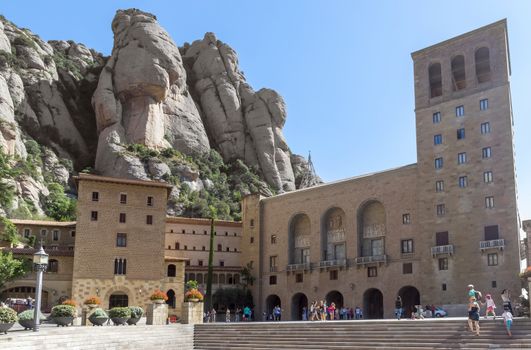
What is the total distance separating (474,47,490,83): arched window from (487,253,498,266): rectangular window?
15.9 metres

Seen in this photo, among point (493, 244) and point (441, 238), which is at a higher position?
point (441, 238)

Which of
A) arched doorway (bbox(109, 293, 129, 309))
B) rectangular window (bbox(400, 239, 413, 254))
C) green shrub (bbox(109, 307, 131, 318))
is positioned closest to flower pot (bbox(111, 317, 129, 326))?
green shrub (bbox(109, 307, 131, 318))

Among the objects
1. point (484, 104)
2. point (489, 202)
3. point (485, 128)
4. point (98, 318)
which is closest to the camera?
point (98, 318)

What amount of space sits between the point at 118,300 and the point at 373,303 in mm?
23879

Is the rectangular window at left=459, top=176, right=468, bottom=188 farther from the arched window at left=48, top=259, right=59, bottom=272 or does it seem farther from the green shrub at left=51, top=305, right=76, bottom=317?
the arched window at left=48, top=259, right=59, bottom=272

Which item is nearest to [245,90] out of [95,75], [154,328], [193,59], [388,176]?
[193,59]

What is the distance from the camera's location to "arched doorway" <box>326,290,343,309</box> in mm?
58500

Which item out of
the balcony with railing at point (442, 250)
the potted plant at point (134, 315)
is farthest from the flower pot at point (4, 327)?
the balcony with railing at point (442, 250)

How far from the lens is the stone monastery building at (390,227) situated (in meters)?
47.6

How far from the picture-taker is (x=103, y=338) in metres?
28.0

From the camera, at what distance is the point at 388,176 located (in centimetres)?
5488

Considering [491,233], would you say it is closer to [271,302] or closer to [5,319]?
[271,302]

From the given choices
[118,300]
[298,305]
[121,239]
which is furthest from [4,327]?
[298,305]

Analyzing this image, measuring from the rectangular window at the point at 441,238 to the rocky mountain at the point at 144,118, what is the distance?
142 ft
